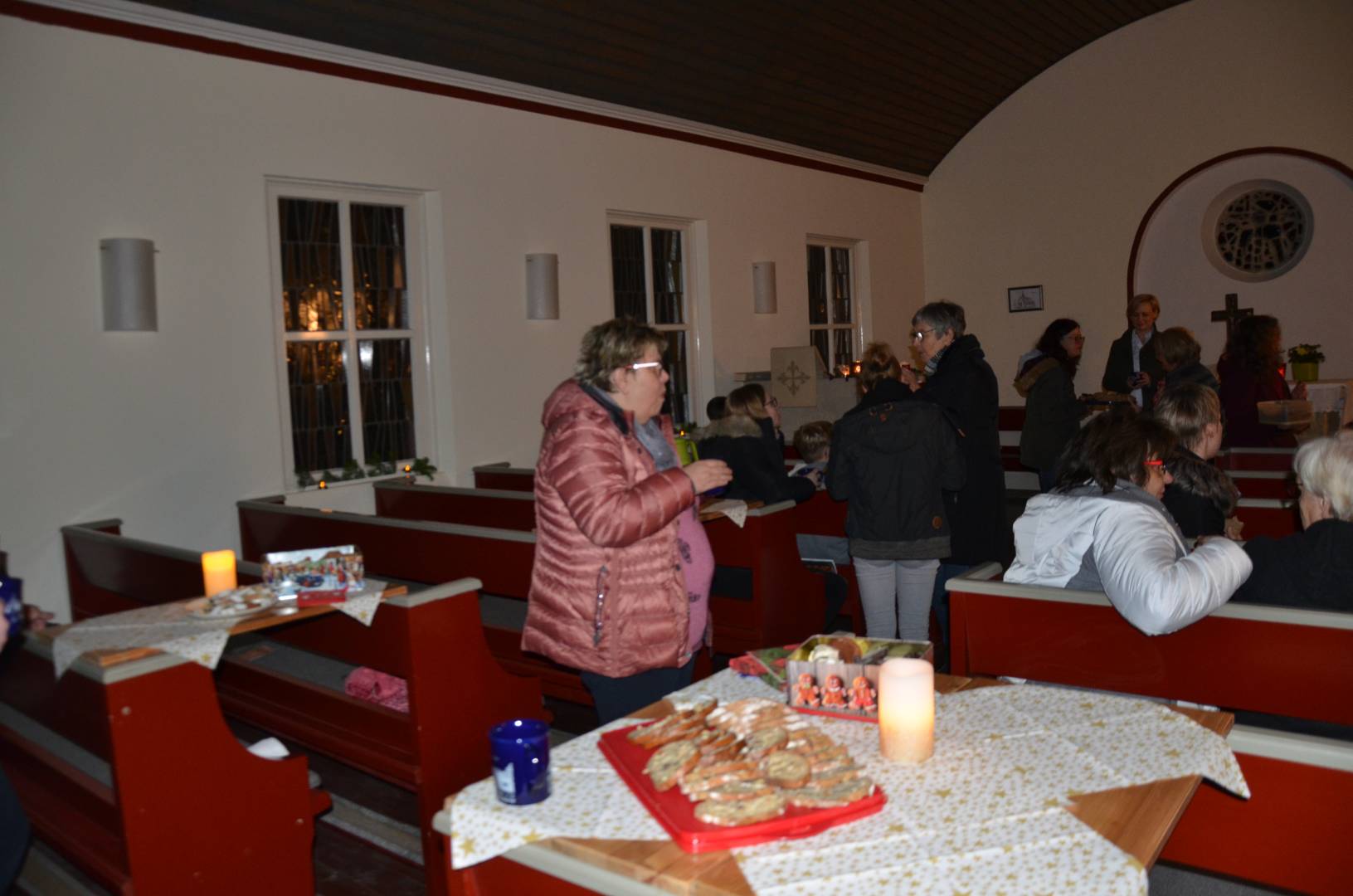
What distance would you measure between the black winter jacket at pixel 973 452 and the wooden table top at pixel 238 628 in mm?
2237

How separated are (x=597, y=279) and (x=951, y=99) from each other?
4617 millimetres

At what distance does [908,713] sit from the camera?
1.69 meters

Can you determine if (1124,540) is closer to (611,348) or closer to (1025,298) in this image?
(611,348)

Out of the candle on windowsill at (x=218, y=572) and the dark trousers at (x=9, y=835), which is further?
the candle on windowsill at (x=218, y=572)

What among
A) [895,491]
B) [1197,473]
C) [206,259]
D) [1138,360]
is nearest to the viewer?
[1197,473]

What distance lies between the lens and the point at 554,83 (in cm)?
690

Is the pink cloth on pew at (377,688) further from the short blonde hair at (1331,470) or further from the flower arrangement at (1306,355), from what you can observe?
the flower arrangement at (1306,355)

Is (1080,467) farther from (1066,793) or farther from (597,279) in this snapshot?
(597,279)

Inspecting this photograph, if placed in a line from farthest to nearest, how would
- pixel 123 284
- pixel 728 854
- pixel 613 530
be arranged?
pixel 123 284 → pixel 613 530 → pixel 728 854

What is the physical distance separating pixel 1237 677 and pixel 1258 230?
847 cm

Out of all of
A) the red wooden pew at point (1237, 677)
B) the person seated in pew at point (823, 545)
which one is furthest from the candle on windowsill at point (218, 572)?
the person seated in pew at point (823, 545)

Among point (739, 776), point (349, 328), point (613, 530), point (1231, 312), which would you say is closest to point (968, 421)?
point (613, 530)

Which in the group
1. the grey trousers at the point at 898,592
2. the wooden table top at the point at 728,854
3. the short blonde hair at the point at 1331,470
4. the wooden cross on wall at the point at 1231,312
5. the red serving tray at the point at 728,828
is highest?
the wooden cross on wall at the point at 1231,312

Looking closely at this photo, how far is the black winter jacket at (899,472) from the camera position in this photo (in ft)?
12.6
